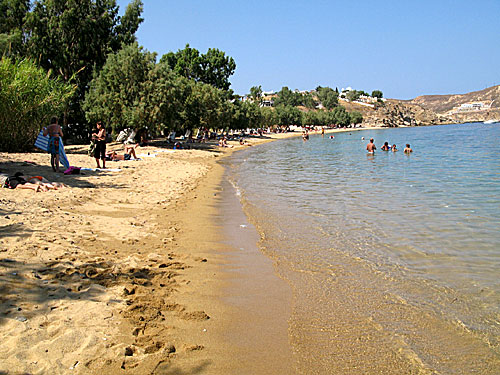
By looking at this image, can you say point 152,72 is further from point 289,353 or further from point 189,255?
point 289,353

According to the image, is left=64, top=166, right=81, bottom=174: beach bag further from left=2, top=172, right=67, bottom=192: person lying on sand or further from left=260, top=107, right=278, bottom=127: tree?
left=260, top=107, right=278, bottom=127: tree

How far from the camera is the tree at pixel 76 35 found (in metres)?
34.0

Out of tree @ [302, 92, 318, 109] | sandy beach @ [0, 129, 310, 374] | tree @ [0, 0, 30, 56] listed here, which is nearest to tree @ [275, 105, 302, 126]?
tree @ [302, 92, 318, 109]

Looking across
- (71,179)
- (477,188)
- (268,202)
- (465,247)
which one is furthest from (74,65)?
(465,247)

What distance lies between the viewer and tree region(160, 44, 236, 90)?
70.6 meters

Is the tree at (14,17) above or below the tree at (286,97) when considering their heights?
below

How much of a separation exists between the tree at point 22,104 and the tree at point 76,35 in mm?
14467

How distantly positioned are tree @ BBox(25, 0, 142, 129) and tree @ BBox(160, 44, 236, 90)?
30094 millimetres

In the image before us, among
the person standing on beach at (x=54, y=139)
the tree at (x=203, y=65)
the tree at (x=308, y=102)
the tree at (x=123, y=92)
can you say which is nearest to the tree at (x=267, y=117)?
the tree at (x=203, y=65)

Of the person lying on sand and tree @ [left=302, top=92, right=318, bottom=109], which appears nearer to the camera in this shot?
the person lying on sand

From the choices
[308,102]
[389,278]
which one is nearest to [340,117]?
[308,102]

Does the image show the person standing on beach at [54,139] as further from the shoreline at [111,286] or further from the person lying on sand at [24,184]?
the shoreline at [111,286]

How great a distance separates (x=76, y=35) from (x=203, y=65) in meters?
38.7

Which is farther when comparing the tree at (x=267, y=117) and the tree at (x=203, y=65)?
the tree at (x=267, y=117)
